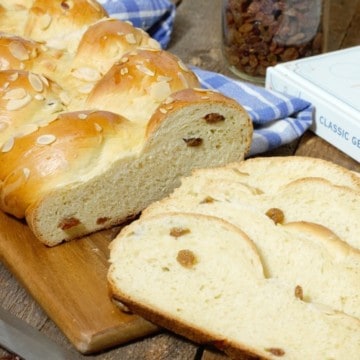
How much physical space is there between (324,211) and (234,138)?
40cm

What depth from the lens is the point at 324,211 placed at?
185 cm

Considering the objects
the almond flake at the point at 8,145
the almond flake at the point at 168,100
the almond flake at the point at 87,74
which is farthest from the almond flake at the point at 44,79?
the almond flake at the point at 168,100

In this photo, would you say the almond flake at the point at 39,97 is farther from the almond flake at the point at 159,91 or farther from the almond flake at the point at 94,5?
the almond flake at the point at 94,5

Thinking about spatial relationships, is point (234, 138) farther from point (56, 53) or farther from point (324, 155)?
point (56, 53)

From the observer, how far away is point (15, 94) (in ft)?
6.82

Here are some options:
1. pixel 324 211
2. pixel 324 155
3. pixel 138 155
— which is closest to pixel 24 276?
pixel 138 155

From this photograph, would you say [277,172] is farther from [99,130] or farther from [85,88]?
[85,88]

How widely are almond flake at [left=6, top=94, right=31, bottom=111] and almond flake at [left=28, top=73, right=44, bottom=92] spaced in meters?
0.05

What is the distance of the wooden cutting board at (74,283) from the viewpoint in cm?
170

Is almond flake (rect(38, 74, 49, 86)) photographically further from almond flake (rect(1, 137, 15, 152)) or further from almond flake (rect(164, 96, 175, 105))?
almond flake (rect(164, 96, 175, 105))

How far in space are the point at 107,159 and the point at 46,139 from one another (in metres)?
0.16

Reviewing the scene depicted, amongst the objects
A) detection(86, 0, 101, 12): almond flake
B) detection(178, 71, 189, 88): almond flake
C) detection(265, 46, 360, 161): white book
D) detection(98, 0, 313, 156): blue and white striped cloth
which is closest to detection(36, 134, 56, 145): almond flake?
detection(178, 71, 189, 88): almond flake

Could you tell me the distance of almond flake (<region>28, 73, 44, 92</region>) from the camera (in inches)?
83.0

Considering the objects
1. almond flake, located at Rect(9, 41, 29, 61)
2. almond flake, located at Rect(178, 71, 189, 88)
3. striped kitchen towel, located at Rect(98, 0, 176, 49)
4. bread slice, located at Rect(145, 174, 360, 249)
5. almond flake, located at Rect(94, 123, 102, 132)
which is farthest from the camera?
striped kitchen towel, located at Rect(98, 0, 176, 49)
